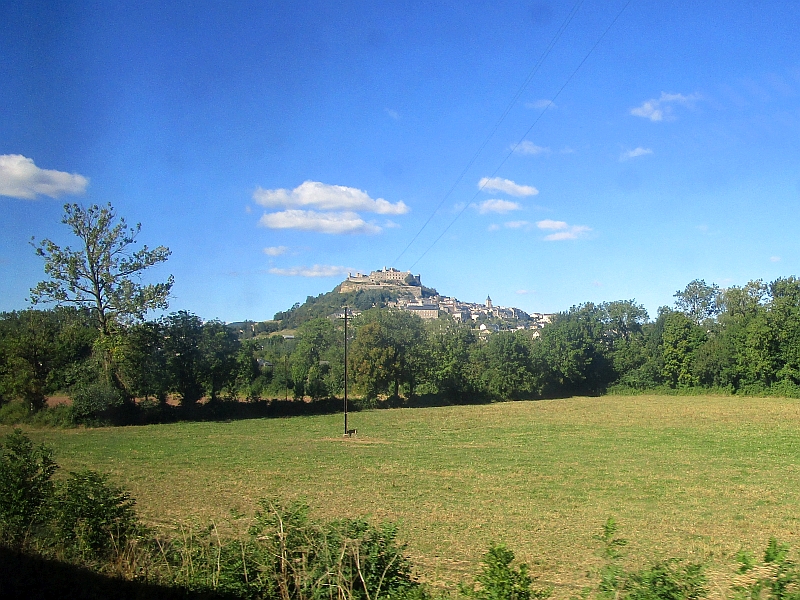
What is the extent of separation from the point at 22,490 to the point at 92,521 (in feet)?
4.96

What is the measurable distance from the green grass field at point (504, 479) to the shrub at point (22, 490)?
5227 mm

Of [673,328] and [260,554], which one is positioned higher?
[673,328]

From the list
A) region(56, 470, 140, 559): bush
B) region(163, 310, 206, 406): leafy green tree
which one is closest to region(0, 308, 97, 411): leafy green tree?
region(163, 310, 206, 406): leafy green tree

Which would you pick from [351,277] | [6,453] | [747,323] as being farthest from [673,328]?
[351,277]

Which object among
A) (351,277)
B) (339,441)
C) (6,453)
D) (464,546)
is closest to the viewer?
(6,453)

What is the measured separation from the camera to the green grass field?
11633mm

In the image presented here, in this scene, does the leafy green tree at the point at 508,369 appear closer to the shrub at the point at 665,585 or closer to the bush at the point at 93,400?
the bush at the point at 93,400

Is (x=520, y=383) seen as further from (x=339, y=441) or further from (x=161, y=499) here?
(x=161, y=499)

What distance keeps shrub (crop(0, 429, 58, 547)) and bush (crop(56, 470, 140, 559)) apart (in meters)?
0.45

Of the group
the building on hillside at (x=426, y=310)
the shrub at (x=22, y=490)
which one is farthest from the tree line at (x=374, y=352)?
the building on hillside at (x=426, y=310)

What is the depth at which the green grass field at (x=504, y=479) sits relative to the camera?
38.2 ft

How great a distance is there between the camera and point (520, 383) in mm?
64375

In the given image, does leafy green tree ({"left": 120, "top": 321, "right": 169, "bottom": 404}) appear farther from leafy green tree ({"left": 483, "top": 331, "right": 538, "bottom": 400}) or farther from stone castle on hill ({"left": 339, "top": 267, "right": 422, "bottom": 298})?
stone castle on hill ({"left": 339, "top": 267, "right": 422, "bottom": 298})

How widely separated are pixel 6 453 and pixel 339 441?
2333 cm
